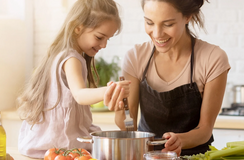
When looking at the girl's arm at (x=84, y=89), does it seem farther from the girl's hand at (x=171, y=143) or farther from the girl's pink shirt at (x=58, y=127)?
the girl's hand at (x=171, y=143)

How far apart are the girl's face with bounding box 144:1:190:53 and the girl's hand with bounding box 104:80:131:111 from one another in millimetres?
476

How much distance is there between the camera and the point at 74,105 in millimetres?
1404

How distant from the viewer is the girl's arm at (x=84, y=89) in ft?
3.34

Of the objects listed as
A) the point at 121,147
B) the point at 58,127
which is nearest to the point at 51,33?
the point at 58,127

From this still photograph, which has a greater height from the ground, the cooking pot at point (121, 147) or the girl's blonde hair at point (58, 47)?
the girl's blonde hair at point (58, 47)

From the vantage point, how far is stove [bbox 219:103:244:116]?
2521 mm

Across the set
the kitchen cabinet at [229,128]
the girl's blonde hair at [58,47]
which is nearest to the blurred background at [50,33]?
the kitchen cabinet at [229,128]

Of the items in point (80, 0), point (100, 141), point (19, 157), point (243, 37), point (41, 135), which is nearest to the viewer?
point (100, 141)

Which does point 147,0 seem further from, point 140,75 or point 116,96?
point 116,96

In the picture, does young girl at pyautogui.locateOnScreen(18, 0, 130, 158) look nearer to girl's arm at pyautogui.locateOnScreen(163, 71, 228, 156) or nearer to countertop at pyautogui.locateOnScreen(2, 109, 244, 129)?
girl's arm at pyautogui.locateOnScreen(163, 71, 228, 156)

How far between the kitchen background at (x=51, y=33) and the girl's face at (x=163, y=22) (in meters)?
1.50

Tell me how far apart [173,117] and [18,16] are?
2.15 m

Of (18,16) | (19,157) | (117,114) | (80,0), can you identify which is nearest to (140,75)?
(117,114)

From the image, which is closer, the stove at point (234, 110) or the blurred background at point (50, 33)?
the stove at point (234, 110)
